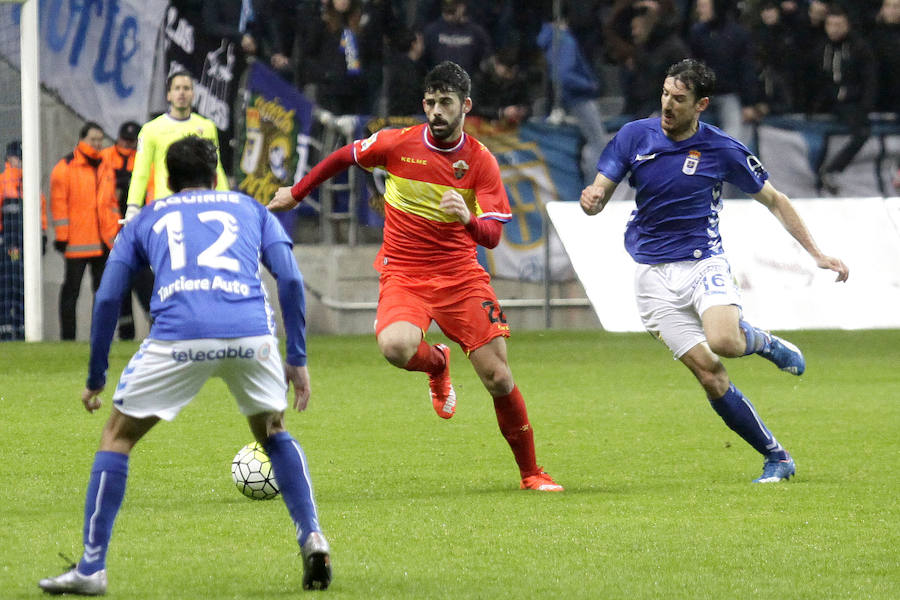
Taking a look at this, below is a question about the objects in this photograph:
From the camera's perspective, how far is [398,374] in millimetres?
13148

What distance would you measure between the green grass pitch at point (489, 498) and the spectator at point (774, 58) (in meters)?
5.90

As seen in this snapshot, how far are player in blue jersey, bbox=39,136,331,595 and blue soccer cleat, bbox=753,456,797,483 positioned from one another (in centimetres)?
320

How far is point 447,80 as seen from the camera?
7.17 meters

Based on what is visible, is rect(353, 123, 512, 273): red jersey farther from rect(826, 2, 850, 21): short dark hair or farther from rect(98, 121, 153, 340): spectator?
rect(826, 2, 850, 21): short dark hair

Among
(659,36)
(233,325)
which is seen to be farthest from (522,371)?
(233,325)

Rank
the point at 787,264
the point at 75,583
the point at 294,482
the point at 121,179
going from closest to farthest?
the point at 75,583 → the point at 294,482 → the point at 787,264 → the point at 121,179

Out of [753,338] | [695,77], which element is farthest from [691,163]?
[753,338]

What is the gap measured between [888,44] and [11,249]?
9781 millimetres

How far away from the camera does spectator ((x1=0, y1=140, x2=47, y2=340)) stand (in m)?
16.1

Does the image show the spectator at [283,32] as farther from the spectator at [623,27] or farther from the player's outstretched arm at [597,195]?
the player's outstretched arm at [597,195]

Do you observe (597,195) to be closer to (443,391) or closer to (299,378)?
(443,391)

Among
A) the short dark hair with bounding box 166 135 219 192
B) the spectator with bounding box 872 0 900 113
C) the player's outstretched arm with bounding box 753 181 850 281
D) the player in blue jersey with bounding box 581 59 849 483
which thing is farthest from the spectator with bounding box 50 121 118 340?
the short dark hair with bounding box 166 135 219 192

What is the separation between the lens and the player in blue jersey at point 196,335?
15.9 ft

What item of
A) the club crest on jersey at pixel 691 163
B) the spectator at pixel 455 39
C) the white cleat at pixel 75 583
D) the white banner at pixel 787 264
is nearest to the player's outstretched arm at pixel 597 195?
the club crest on jersey at pixel 691 163
